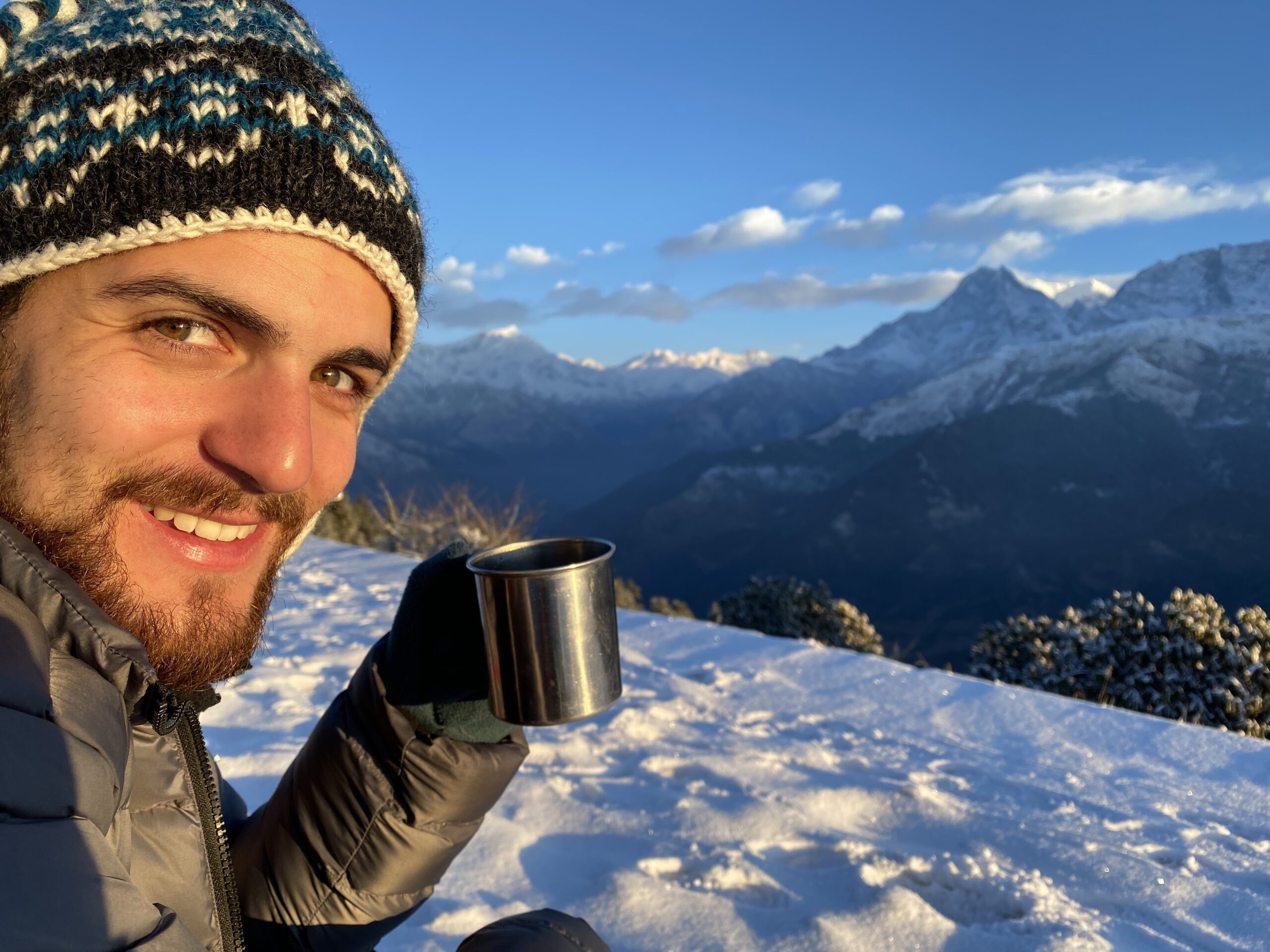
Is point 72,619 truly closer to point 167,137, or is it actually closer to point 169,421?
point 169,421

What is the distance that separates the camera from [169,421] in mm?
974

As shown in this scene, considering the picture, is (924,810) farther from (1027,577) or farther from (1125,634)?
(1027,577)

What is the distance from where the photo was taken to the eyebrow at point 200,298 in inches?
38.2

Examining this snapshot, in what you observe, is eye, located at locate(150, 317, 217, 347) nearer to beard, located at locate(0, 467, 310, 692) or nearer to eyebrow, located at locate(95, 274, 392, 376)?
eyebrow, located at locate(95, 274, 392, 376)

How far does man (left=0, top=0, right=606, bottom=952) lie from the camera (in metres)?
0.95

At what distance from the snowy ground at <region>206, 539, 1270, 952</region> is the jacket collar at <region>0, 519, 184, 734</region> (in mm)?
1198

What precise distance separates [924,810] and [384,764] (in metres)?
1.79

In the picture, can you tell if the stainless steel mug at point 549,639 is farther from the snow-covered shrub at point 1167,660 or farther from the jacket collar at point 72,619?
the snow-covered shrub at point 1167,660

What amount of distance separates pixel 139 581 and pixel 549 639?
605 millimetres

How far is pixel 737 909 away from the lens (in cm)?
195

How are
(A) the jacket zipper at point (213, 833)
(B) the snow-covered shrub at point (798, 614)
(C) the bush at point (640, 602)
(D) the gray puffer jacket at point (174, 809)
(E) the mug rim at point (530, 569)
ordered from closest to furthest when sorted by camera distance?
(D) the gray puffer jacket at point (174, 809)
(A) the jacket zipper at point (213, 833)
(E) the mug rim at point (530, 569)
(C) the bush at point (640, 602)
(B) the snow-covered shrub at point (798, 614)

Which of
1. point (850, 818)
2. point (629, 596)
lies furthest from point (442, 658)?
point (629, 596)

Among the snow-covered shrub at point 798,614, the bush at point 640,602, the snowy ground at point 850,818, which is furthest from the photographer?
the snow-covered shrub at point 798,614

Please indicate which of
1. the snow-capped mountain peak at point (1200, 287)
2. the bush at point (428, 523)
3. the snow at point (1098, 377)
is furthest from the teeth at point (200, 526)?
the snow-capped mountain peak at point (1200, 287)
